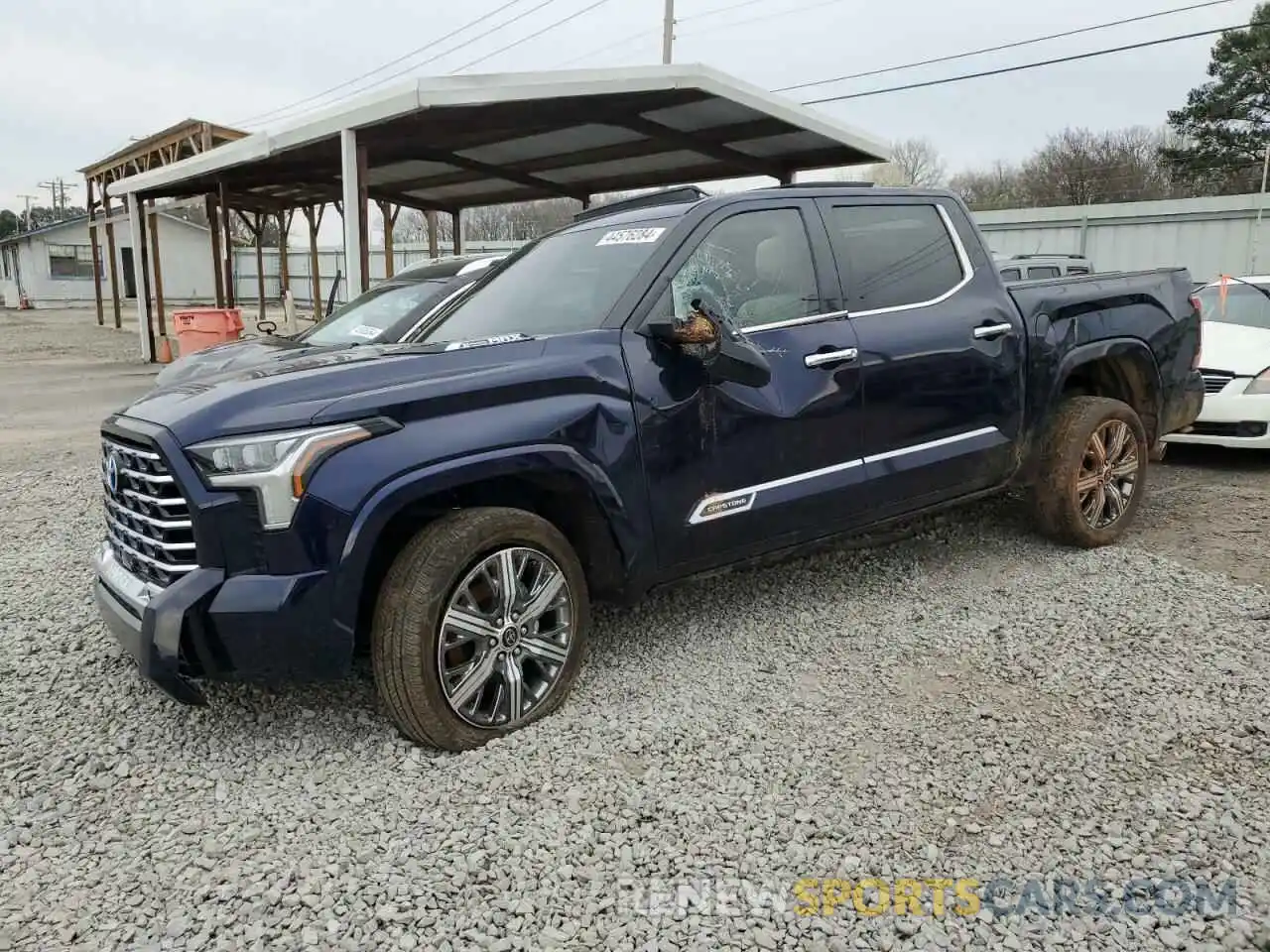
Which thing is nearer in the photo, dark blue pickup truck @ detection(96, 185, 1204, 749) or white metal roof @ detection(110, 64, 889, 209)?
dark blue pickup truck @ detection(96, 185, 1204, 749)

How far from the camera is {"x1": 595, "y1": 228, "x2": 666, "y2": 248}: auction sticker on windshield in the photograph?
3.93 metres

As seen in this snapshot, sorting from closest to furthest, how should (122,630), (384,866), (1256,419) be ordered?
(384,866) → (122,630) → (1256,419)

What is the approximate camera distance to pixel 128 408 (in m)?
3.45

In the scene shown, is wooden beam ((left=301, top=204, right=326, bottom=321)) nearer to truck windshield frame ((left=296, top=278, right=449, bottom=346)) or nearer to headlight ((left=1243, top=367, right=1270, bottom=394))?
truck windshield frame ((left=296, top=278, right=449, bottom=346))

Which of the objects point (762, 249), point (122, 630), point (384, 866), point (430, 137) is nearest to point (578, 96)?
point (430, 137)

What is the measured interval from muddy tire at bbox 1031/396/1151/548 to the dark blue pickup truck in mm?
21

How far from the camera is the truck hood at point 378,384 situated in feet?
9.85

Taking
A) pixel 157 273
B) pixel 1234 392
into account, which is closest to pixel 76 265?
pixel 157 273

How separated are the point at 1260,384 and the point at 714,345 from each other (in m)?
5.52

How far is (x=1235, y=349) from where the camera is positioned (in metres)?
7.53

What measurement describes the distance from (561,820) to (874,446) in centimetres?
218

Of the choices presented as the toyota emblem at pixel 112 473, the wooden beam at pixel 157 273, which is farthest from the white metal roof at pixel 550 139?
the toyota emblem at pixel 112 473

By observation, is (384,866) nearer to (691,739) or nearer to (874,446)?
(691,739)

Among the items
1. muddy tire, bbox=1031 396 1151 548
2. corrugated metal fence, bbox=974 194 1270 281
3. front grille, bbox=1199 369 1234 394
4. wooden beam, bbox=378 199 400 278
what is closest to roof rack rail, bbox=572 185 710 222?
muddy tire, bbox=1031 396 1151 548
